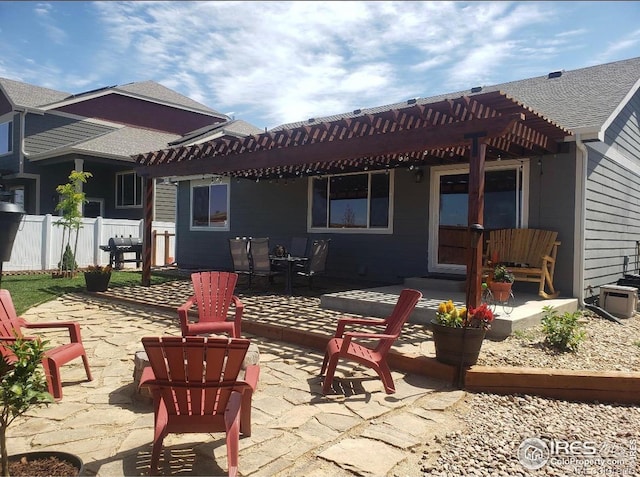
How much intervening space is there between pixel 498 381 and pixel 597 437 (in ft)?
2.69

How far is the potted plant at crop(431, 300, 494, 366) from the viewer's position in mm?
3713

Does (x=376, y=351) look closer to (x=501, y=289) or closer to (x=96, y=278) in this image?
(x=501, y=289)

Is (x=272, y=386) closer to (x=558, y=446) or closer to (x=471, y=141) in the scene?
(x=558, y=446)

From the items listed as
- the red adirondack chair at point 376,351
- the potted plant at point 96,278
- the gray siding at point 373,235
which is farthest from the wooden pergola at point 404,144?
the potted plant at point 96,278

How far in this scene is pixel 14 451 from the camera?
98.4 inches

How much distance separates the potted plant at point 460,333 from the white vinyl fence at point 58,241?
10.9 meters

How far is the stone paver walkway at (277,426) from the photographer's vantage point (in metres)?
2.43

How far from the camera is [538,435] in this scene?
9.44 feet

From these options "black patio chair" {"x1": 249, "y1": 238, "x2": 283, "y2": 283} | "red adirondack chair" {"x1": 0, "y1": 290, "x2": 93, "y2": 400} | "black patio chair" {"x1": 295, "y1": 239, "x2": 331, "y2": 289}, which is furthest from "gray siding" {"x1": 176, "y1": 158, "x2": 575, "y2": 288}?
"red adirondack chair" {"x1": 0, "y1": 290, "x2": 93, "y2": 400}

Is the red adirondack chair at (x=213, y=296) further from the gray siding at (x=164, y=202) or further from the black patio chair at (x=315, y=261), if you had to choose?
the gray siding at (x=164, y=202)

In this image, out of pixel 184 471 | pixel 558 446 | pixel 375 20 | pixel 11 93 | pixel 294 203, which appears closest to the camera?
pixel 184 471

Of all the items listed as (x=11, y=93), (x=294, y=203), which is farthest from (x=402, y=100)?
(x=11, y=93)

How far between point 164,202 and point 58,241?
17.0 feet

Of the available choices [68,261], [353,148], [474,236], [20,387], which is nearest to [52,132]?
[68,261]
